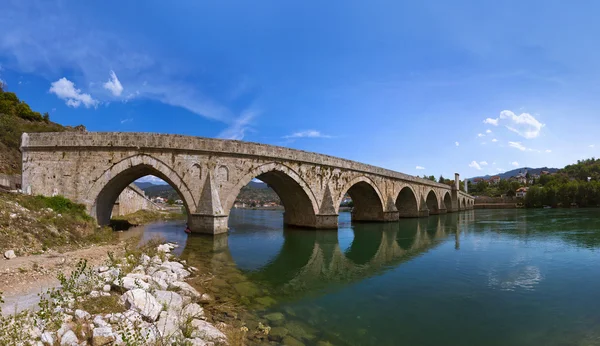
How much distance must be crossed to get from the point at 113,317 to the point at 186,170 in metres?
11.9

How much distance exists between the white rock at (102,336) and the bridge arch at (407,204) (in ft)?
111

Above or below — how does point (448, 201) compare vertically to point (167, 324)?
above

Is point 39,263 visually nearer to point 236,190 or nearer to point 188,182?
point 188,182

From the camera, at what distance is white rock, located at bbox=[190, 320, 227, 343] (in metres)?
4.48

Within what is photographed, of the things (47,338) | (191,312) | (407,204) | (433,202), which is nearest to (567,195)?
A: (433,202)

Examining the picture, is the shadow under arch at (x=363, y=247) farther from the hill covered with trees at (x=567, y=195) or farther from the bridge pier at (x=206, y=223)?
the hill covered with trees at (x=567, y=195)

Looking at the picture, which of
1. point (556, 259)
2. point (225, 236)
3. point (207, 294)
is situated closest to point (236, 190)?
point (225, 236)

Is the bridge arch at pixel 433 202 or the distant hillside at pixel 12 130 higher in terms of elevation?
the distant hillside at pixel 12 130

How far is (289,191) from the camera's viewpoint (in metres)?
21.2

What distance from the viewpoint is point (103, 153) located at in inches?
564

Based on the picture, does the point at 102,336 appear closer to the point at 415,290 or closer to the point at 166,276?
the point at 166,276

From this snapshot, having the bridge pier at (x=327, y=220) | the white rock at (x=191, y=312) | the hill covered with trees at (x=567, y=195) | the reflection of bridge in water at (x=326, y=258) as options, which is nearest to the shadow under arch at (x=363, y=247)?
the reflection of bridge in water at (x=326, y=258)

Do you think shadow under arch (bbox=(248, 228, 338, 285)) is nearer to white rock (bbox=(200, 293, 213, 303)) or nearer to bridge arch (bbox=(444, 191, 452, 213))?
white rock (bbox=(200, 293, 213, 303))

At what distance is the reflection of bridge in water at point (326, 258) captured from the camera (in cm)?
934
